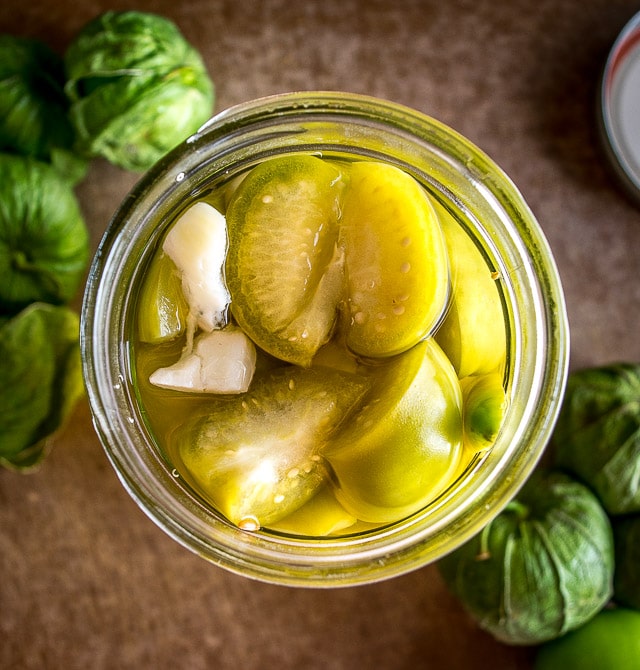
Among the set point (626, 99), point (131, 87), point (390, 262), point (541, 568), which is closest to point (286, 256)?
point (390, 262)

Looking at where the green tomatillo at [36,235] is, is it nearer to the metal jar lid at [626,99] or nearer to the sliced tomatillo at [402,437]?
the sliced tomatillo at [402,437]

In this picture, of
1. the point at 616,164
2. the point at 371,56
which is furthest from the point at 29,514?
the point at 616,164

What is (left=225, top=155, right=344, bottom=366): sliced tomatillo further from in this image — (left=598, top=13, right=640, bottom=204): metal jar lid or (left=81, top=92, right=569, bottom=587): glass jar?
(left=598, top=13, right=640, bottom=204): metal jar lid

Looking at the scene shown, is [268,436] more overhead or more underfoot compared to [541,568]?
more overhead

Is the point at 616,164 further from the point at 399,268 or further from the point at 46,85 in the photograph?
the point at 46,85

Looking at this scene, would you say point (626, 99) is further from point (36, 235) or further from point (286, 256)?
point (36, 235)

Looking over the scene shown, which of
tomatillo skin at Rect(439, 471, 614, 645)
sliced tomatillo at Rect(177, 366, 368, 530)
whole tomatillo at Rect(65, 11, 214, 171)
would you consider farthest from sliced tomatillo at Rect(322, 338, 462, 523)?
whole tomatillo at Rect(65, 11, 214, 171)
